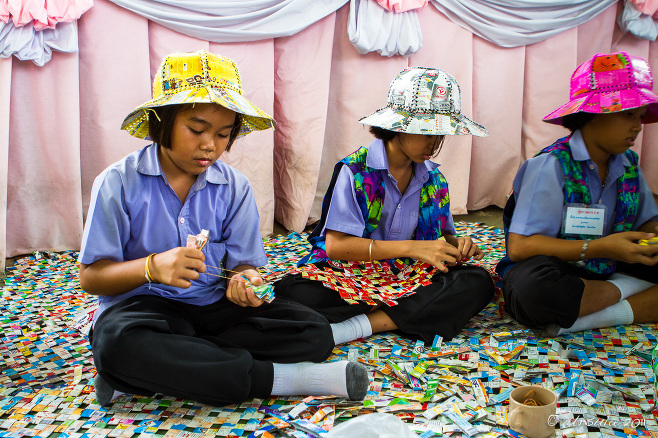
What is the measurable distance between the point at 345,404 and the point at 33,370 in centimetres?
88

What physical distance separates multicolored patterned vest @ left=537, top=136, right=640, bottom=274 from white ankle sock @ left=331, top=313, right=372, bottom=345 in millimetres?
718

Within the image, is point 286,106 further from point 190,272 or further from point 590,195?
point 190,272

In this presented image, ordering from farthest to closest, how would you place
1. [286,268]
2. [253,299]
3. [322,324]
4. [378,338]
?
1. [286,268]
2. [378,338]
3. [322,324]
4. [253,299]

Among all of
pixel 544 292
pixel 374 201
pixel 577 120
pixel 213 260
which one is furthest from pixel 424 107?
pixel 213 260

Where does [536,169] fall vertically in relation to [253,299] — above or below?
above

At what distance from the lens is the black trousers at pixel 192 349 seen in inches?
54.9

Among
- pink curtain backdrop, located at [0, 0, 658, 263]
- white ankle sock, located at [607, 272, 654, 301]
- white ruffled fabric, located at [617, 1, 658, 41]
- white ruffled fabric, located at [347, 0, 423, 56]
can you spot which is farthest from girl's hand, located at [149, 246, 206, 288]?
white ruffled fabric, located at [617, 1, 658, 41]

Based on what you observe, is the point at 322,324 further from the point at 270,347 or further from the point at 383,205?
the point at 383,205

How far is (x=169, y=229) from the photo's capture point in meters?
1.57

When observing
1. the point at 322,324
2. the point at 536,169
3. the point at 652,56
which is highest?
the point at 652,56

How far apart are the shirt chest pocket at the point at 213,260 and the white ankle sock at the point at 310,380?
0.31 m

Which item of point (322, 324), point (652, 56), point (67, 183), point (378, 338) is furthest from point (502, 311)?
point (652, 56)

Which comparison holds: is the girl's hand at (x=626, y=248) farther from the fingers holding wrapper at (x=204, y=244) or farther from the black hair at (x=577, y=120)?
the fingers holding wrapper at (x=204, y=244)

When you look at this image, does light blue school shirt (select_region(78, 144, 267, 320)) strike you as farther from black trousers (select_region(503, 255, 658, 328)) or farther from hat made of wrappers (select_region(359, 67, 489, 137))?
black trousers (select_region(503, 255, 658, 328))
